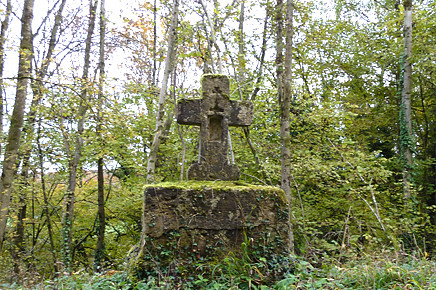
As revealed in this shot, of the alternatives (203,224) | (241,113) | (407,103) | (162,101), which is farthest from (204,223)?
(407,103)

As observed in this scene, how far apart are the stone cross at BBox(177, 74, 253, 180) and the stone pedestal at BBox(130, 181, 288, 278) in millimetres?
478

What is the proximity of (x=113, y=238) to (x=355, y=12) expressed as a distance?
47.1ft

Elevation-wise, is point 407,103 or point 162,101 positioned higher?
point 407,103

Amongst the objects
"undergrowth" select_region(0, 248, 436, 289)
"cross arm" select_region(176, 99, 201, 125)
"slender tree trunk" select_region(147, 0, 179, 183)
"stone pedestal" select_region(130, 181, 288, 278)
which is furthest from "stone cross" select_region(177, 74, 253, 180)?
"slender tree trunk" select_region(147, 0, 179, 183)

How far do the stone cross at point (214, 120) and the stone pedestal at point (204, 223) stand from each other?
18.8 inches

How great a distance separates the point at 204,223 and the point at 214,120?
5.26 feet

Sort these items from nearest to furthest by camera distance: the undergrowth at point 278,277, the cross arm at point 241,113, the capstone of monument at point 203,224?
1. the undergrowth at point 278,277
2. the capstone of monument at point 203,224
3. the cross arm at point 241,113

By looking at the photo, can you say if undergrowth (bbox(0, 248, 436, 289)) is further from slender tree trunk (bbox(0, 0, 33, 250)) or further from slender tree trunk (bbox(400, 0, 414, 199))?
slender tree trunk (bbox(400, 0, 414, 199))

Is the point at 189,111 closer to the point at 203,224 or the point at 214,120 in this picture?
the point at 214,120

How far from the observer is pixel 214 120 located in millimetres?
4871

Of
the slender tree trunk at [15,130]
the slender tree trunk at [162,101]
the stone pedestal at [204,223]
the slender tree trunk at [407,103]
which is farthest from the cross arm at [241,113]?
the slender tree trunk at [407,103]

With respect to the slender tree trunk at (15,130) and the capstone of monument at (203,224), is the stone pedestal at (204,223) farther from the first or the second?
the slender tree trunk at (15,130)

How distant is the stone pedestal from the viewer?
3.77 m

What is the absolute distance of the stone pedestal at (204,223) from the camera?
148 inches
